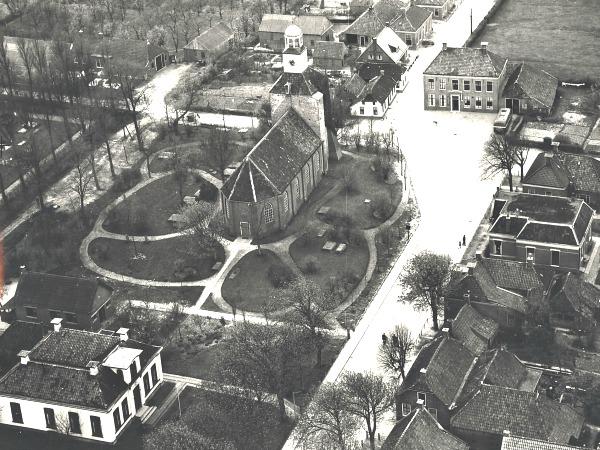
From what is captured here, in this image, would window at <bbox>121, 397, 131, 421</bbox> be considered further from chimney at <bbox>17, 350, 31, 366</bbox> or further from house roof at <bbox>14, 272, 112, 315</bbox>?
house roof at <bbox>14, 272, 112, 315</bbox>

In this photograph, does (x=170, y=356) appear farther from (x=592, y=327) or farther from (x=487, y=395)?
(x=592, y=327)

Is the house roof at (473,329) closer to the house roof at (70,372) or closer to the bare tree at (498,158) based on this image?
the house roof at (70,372)

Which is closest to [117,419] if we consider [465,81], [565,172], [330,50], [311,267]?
[311,267]

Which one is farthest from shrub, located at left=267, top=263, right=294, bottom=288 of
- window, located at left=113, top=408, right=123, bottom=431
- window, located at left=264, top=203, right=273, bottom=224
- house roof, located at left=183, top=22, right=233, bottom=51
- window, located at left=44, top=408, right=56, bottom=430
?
house roof, located at left=183, top=22, right=233, bottom=51

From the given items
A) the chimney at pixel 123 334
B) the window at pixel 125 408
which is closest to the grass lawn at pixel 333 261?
the chimney at pixel 123 334

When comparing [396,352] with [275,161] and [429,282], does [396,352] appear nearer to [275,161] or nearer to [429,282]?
[429,282]

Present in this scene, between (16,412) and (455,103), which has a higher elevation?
(16,412)
